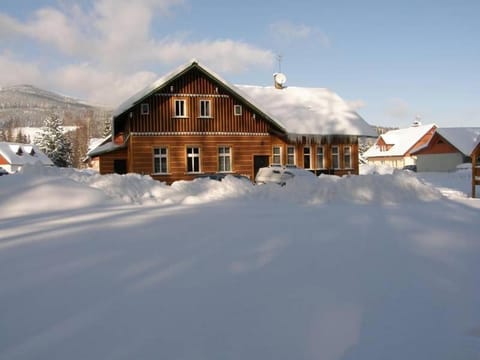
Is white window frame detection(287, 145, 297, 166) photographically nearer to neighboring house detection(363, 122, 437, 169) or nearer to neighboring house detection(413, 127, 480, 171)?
neighboring house detection(413, 127, 480, 171)

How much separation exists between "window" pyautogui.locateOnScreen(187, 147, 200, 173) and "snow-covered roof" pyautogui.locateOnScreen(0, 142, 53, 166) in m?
45.0

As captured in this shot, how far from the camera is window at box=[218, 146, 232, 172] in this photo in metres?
25.6

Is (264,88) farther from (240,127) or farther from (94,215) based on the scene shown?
(94,215)

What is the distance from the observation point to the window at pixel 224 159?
2556cm

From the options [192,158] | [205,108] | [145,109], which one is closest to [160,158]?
[192,158]

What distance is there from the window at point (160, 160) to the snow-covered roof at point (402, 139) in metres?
51.5

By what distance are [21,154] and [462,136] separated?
209ft

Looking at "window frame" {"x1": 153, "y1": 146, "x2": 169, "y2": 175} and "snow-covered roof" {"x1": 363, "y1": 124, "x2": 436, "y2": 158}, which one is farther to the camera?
"snow-covered roof" {"x1": 363, "y1": 124, "x2": 436, "y2": 158}

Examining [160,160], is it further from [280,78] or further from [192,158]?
[280,78]

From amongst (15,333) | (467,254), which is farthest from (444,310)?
(15,333)

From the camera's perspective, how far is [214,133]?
25.3m

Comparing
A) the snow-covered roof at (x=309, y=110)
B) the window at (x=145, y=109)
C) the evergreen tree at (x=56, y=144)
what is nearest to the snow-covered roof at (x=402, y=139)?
the snow-covered roof at (x=309, y=110)

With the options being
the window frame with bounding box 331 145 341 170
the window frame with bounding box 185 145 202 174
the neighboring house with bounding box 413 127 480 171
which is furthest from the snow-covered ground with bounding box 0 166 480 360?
the neighboring house with bounding box 413 127 480 171

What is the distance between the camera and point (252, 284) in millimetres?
5156
